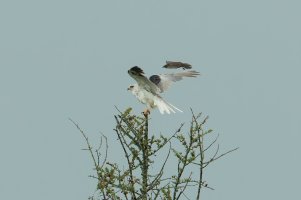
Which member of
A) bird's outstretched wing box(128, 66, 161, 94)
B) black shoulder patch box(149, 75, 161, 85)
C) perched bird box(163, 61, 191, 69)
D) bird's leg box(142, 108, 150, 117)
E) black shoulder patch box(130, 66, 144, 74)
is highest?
perched bird box(163, 61, 191, 69)

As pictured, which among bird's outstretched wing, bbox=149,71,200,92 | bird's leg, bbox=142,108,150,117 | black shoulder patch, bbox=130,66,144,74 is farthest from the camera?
bird's outstretched wing, bbox=149,71,200,92

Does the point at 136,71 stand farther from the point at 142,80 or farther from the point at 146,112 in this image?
the point at 146,112

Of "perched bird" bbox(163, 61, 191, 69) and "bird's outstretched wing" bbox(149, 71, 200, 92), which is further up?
"perched bird" bbox(163, 61, 191, 69)

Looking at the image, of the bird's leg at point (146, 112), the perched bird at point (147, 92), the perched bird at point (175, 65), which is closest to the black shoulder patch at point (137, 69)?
the perched bird at point (147, 92)

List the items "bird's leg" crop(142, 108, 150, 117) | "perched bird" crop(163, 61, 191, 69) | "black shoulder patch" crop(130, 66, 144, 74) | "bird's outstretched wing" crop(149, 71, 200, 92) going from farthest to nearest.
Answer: "perched bird" crop(163, 61, 191, 69) < "bird's outstretched wing" crop(149, 71, 200, 92) < "black shoulder patch" crop(130, 66, 144, 74) < "bird's leg" crop(142, 108, 150, 117)

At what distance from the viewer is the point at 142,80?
13047 mm

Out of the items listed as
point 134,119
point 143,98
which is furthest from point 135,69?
point 134,119

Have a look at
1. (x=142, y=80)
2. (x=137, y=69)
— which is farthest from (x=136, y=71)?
(x=142, y=80)

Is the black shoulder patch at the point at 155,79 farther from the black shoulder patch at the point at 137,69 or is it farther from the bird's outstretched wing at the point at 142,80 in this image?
the black shoulder patch at the point at 137,69

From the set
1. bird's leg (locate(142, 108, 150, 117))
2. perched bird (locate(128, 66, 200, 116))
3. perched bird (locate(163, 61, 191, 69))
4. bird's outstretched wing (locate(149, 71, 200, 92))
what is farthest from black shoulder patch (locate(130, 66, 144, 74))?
perched bird (locate(163, 61, 191, 69))

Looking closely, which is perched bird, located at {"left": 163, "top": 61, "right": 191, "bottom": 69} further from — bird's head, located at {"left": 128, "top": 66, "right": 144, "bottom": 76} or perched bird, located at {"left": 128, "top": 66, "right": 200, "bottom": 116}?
bird's head, located at {"left": 128, "top": 66, "right": 144, "bottom": 76}

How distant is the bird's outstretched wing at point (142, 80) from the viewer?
1269cm

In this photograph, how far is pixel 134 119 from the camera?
11344mm

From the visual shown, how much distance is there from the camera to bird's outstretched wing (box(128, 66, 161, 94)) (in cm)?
1269
